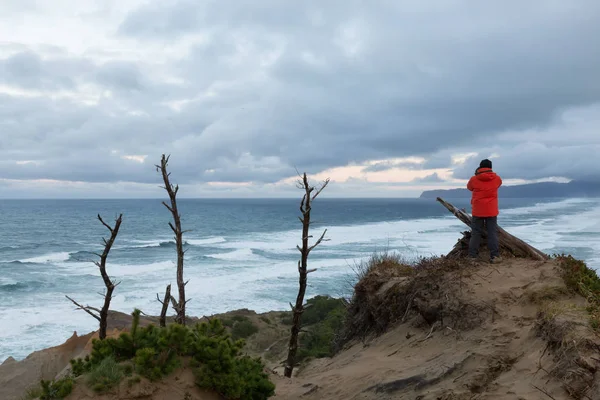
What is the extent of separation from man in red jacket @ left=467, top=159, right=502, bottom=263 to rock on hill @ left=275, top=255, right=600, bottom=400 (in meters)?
0.77

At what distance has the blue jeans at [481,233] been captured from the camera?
970cm

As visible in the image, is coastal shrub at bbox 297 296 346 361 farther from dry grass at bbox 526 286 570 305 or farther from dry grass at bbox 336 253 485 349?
dry grass at bbox 526 286 570 305

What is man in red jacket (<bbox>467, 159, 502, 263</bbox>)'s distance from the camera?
9.64 meters

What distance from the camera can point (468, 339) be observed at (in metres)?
6.68

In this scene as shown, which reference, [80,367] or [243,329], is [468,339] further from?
[243,329]

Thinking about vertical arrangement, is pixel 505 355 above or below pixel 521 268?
below

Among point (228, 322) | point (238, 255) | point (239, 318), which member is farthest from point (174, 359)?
point (238, 255)

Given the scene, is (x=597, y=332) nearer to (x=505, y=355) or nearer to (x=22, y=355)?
(x=505, y=355)

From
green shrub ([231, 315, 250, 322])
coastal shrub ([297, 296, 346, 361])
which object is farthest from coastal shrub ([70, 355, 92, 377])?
green shrub ([231, 315, 250, 322])

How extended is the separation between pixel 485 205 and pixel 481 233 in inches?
28.9

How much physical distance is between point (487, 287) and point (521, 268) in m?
1.23

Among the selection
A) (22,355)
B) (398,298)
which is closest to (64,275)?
(22,355)

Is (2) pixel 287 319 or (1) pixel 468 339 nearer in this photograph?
(1) pixel 468 339

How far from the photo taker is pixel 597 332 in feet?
16.6
